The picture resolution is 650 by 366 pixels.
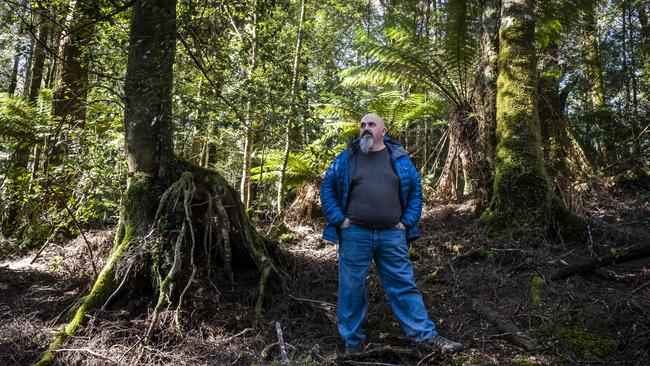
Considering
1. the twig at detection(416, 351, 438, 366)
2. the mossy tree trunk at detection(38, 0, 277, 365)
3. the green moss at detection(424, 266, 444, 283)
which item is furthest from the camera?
the green moss at detection(424, 266, 444, 283)

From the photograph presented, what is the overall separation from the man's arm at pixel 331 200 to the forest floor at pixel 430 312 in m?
0.96

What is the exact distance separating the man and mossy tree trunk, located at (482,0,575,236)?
2114 mm

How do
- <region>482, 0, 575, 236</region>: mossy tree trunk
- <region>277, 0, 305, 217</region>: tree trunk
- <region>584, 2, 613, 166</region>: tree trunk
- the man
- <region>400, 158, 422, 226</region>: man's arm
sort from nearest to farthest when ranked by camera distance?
the man
<region>400, 158, 422, 226</region>: man's arm
<region>277, 0, 305, 217</region>: tree trunk
<region>482, 0, 575, 236</region>: mossy tree trunk
<region>584, 2, 613, 166</region>: tree trunk

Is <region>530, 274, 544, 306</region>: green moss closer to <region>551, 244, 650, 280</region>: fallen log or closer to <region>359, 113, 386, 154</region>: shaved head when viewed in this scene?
<region>551, 244, 650, 280</region>: fallen log

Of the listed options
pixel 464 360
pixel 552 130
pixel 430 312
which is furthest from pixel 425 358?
pixel 552 130

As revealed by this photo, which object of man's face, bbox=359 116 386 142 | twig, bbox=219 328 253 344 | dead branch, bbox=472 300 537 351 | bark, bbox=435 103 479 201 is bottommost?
twig, bbox=219 328 253 344

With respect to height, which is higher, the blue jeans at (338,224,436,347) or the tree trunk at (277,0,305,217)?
the tree trunk at (277,0,305,217)

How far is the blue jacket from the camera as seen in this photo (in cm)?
346

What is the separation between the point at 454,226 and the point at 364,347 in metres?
3.26

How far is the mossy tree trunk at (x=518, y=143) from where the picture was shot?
195 inches

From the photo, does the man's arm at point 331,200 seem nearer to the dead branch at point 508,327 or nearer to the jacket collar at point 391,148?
the jacket collar at point 391,148

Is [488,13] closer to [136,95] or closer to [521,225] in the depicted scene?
[521,225]

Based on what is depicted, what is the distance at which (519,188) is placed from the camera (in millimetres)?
5039

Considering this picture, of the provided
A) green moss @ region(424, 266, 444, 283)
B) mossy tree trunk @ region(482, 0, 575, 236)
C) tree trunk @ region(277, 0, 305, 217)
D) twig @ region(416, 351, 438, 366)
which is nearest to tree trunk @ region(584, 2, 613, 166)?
mossy tree trunk @ region(482, 0, 575, 236)
